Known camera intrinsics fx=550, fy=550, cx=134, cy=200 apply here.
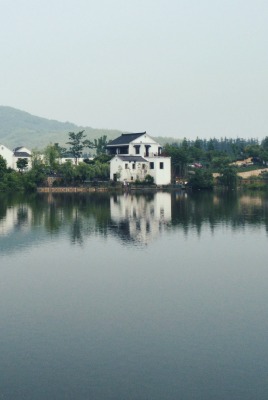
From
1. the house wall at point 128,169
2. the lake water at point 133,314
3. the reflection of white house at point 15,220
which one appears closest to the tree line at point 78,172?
the house wall at point 128,169

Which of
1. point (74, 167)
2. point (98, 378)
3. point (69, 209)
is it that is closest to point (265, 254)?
point (98, 378)

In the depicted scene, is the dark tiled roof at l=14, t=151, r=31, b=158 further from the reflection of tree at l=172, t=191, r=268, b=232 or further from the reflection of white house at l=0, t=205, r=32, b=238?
the reflection of white house at l=0, t=205, r=32, b=238

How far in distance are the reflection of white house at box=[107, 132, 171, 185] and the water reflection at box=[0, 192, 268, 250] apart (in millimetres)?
24127

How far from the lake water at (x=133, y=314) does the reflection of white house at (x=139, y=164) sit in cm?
4842

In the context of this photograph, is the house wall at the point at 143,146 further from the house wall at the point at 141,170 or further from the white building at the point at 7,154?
the white building at the point at 7,154

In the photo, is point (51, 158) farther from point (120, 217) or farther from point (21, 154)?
point (120, 217)

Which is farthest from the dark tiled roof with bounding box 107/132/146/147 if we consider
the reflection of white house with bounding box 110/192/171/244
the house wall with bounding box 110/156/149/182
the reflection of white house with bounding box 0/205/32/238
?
the reflection of white house with bounding box 0/205/32/238

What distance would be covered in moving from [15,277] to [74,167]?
63655 millimetres

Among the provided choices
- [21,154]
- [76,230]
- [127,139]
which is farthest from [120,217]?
[21,154]

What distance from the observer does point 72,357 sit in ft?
50.9

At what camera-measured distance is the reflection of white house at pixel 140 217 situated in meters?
38.2

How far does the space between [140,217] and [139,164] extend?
41570 millimetres

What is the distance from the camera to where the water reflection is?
38.2 meters

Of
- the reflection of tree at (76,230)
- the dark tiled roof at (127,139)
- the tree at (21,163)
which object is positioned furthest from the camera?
the tree at (21,163)
